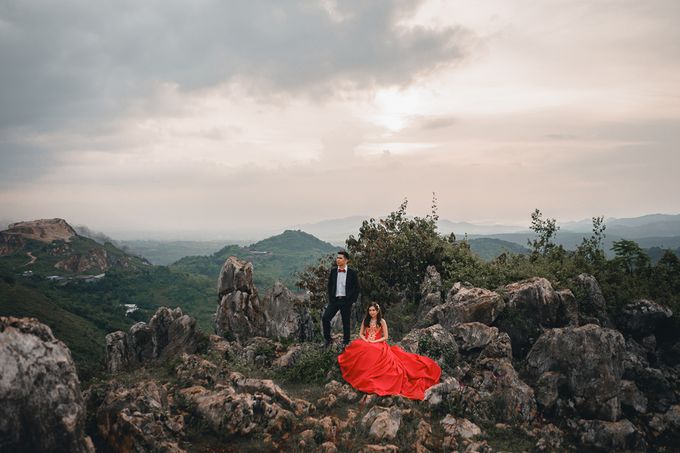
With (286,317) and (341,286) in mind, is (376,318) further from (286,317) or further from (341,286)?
(286,317)

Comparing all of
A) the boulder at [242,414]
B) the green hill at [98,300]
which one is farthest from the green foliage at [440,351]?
the green hill at [98,300]

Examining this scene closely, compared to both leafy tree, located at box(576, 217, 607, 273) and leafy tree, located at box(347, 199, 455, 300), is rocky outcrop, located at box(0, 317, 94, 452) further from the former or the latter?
leafy tree, located at box(576, 217, 607, 273)

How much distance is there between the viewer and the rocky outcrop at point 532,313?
47.8 feet

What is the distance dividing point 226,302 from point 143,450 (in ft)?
44.7

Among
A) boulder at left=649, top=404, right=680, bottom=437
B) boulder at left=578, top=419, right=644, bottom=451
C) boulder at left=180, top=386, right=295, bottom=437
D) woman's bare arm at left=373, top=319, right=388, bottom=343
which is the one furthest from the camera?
woman's bare arm at left=373, top=319, right=388, bottom=343

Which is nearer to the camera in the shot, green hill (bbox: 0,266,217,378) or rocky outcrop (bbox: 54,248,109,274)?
green hill (bbox: 0,266,217,378)

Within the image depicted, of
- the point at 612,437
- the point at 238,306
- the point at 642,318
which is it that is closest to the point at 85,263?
the point at 238,306

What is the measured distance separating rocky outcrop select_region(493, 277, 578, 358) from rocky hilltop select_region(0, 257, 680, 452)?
0.14 feet

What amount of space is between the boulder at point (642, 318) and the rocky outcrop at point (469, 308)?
6.26m

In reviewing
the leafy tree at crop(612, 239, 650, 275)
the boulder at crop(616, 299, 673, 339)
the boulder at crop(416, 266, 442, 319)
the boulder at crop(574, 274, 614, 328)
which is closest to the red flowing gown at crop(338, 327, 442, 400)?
the boulder at crop(416, 266, 442, 319)

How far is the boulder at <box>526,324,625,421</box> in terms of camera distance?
11250 millimetres

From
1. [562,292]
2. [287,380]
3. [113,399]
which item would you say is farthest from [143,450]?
[562,292]

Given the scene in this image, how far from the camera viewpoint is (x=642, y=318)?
631 inches

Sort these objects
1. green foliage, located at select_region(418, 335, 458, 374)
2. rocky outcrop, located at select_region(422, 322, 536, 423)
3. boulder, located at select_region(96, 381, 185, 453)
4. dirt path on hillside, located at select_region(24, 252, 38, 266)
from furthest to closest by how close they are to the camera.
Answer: dirt path on hillside, located at select_region(24, 252, 38, 266), green foliage, located at select_region(418, 335, 458, 374), rocky outcrop, located at select_region(422, 322, 536, 423), boulder, located at select_region(96, 381, 185, 453)
